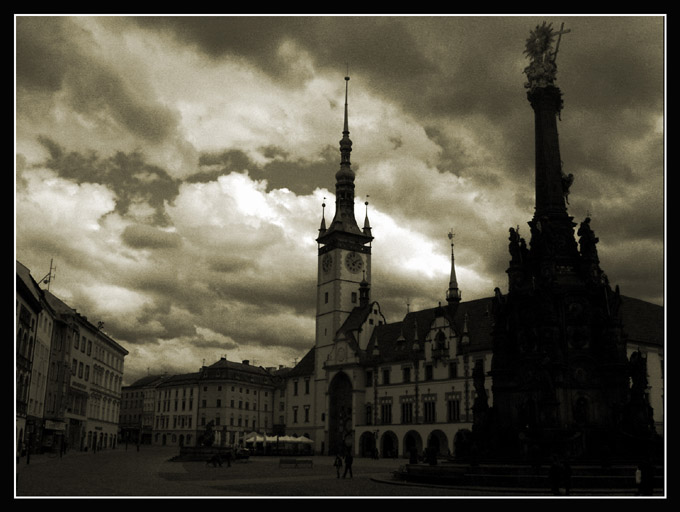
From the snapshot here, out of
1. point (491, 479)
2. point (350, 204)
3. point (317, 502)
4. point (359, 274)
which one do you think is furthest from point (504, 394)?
point (350, 204)

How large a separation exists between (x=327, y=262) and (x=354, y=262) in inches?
148

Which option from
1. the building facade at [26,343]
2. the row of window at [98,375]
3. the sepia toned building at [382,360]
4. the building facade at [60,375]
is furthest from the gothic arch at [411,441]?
the building facade at [26,343]

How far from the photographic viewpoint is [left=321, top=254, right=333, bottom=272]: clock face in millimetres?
95375

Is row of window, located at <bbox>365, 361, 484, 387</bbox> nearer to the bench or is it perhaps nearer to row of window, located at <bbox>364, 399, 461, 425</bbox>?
row of window, located at <bbox>364, 399, 461, 425</bbox>

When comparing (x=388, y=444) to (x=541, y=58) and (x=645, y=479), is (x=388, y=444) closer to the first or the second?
(x=541, y=58)

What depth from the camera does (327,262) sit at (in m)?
96.2

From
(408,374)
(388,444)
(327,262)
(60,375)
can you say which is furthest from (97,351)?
(408,374)

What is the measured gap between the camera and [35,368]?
56.5 metres

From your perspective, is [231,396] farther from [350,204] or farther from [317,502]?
[317,502]

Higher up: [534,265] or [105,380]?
[534,265]

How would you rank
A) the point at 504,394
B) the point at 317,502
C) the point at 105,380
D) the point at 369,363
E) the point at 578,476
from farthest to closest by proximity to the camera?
the point at 105,380 < the point at 369,363 < the point at 504,394 < the point at 578,476 < the point at 317,502

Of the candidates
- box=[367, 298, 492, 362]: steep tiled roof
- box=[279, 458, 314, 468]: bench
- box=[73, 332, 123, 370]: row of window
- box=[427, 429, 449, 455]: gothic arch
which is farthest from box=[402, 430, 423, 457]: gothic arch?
box=[73, 332, 123, 370]: row of window

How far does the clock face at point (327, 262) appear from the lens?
9538cm

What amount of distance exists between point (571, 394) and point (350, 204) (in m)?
74.8
